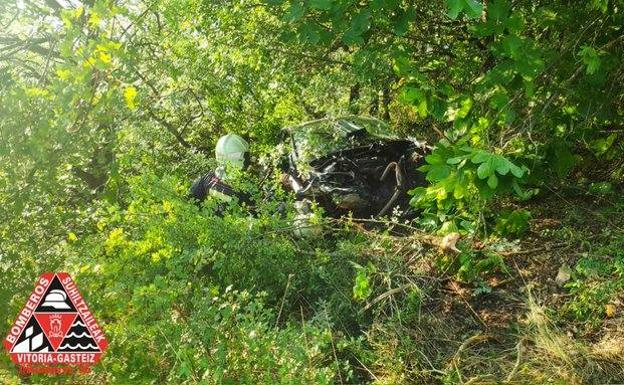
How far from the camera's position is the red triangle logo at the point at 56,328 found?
8.75 feet

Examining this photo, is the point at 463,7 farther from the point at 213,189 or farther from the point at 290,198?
the point at 213,189

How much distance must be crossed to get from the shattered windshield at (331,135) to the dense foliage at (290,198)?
1.99ft

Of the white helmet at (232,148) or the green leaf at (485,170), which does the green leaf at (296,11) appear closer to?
the green leaf at (485,170)

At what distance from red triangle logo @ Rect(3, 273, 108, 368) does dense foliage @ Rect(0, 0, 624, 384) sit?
9 cm

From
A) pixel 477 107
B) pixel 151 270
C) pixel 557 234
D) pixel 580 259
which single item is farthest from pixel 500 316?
pixel 151 270

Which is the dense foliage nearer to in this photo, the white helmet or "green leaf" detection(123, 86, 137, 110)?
"green leaf" detection(123, 86, 137, 110)

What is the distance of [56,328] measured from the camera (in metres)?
2.73

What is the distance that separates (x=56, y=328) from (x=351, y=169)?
4263 mm

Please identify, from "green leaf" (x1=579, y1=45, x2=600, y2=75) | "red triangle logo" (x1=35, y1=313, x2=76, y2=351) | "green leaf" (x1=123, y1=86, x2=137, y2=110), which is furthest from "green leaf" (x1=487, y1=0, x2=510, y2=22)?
"red triangle logo" (x1=35, y1=313, x2=76, y2=351)

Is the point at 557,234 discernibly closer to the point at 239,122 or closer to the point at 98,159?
the point at 98,159

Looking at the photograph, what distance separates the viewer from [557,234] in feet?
16.8

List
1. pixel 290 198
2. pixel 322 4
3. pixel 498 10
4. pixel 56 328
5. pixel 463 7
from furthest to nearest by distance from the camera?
1. pixel 290 198
2. pixel 498 10
3. pixel 322 4
4. pixel 463 7
5. pixel 56 328

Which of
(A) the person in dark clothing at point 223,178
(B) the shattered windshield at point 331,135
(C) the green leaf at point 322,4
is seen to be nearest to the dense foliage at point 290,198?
(C) the green leaf at point 322,4

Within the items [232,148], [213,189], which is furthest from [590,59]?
[232,148]
